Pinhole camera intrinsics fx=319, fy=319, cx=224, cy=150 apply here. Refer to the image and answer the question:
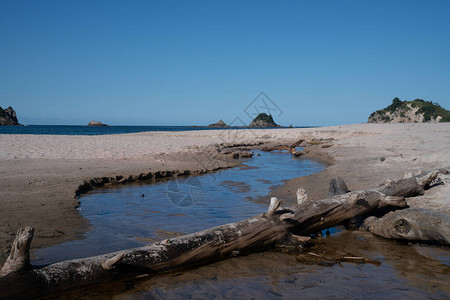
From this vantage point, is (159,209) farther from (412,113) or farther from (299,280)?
(412,113)

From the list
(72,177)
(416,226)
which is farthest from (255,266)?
(72,177)

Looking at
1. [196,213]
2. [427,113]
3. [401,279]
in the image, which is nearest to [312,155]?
[196,213]

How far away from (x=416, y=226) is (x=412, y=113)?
217 feet

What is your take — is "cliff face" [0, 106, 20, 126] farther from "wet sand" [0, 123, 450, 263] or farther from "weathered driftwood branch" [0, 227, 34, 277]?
"weathered driftwood branch" [0, 227, 34, 277]

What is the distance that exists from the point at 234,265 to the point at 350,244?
83.8 inches

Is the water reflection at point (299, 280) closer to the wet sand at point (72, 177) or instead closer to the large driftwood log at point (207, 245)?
the large driftwood log at point (207, 245)

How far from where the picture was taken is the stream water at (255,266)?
3.59m

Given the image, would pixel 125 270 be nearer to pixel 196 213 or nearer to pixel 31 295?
pixel 31 295

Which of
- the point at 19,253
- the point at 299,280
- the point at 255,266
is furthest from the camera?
the point at 255,266

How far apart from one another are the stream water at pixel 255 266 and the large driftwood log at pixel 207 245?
17 centimetres

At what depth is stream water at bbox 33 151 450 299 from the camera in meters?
3.59

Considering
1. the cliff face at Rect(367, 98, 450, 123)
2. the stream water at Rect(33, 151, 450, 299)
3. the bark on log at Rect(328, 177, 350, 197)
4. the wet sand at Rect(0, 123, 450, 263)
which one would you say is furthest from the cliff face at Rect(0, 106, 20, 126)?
the bark on log at Rect(328, 177, 350, 197)

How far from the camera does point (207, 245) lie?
167 inches

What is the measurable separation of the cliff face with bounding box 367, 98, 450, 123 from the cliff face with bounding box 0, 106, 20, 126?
124822 millimetres
